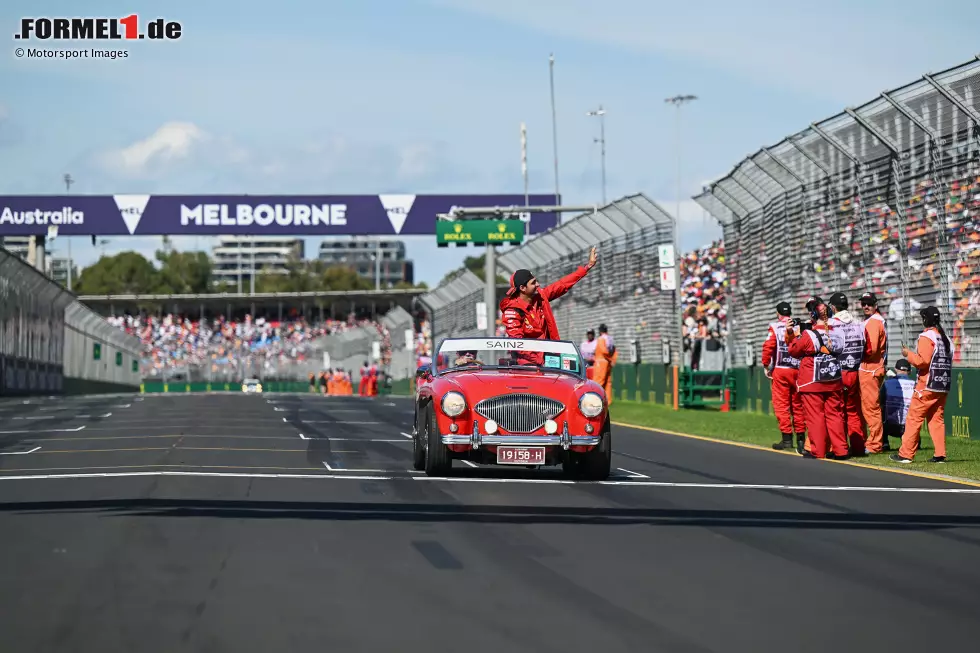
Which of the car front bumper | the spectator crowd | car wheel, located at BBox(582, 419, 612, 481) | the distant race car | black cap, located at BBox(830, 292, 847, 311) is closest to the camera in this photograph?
the car front bumper

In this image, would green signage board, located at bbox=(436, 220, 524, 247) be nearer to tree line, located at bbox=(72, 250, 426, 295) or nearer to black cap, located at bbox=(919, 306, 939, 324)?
black cap, located at bbox=(919, 306, 939, 324)

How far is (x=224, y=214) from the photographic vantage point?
62.5 meters

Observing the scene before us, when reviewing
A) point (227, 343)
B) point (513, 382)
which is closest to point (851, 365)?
point (513, 382)

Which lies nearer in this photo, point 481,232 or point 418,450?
point 418,450

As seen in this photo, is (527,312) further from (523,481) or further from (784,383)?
(784,383)

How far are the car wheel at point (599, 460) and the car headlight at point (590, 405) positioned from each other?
170mm

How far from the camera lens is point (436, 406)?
511 inches

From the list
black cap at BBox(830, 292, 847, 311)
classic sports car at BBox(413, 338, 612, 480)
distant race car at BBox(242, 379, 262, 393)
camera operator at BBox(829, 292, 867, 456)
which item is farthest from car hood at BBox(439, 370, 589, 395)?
distant race car at BBox(242, 379, 262, 393)

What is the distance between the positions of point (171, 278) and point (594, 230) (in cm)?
14004

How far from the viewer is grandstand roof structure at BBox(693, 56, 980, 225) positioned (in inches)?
737

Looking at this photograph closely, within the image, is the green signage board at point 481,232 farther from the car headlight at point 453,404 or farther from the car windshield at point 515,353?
the car headlight at point 453,404

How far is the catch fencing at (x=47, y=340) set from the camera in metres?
45.0

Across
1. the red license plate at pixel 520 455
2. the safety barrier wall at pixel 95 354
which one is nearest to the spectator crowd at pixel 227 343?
the safety barrier wall at pixel 95 354

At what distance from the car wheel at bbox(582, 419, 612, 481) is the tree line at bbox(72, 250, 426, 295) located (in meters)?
142
